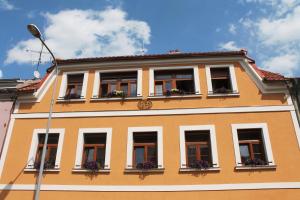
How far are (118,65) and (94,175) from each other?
5630 millimetres

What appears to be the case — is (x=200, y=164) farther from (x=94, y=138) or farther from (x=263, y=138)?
(x=94, y=138)

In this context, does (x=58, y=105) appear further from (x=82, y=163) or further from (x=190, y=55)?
(x=190, y=55)

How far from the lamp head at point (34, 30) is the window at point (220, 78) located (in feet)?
25.6

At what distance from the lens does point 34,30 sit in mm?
10859

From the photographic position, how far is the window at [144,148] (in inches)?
513

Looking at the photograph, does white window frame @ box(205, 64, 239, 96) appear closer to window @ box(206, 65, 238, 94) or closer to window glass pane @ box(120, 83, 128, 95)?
window @ box(206, 65, 238, 94)

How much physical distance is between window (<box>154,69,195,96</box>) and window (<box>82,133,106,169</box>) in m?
3.45

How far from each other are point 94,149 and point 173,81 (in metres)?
5.02

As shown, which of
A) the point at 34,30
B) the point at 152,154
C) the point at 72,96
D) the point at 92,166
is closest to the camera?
the point at 34,30

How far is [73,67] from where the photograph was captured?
51.1 ft

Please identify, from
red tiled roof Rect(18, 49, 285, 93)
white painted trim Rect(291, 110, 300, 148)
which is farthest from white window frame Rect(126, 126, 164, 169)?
white painted trim Rect(291, 110, 300, 148)

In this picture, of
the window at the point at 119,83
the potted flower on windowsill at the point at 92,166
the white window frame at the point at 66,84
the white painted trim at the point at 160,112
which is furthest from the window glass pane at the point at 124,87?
the potted flower on windowsill at the point at 92,166

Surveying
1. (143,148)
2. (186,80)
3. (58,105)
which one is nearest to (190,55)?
(186,80)

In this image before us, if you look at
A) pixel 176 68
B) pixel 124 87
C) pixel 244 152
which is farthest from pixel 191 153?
pixel 124 87
